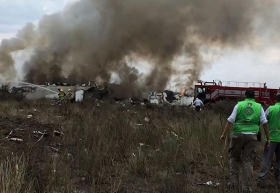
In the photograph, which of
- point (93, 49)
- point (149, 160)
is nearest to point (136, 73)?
point (93, 49)

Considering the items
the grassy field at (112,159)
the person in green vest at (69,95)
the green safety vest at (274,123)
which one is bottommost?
the grassy field at (112,159)

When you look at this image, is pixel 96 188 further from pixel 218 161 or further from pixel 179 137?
pixel 179 137

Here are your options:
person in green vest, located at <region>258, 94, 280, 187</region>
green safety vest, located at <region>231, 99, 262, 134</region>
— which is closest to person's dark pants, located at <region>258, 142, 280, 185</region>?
person in green vest, located at <region>258, 94, 280, 187</region>

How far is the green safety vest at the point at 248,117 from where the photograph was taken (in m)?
6.34

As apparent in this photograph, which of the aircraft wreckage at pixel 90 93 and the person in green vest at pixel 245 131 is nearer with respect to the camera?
the person in green vest at pixel 245 131

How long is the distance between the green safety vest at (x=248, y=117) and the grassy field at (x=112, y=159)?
98 cm

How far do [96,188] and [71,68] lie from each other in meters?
35.2

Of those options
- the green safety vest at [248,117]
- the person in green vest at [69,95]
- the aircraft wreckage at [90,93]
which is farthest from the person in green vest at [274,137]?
the aircraft wreckage at [90,93]

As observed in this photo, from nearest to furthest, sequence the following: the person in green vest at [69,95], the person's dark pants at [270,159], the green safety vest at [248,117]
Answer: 1. the green safety vest at [248,117]
2. the person's dark pants at [270,159]
3. the person in green vest at [69,95]

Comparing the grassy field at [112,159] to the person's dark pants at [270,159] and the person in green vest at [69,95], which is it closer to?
the person's dark pants at [270,159]

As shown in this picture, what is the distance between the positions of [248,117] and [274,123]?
89cm

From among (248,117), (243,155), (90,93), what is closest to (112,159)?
(243,155)

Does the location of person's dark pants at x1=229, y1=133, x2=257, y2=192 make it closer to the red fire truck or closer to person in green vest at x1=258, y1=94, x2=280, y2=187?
person in green vest at x1=258, y1=94, x2=280, y2=187

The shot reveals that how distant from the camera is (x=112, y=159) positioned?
268 inches
